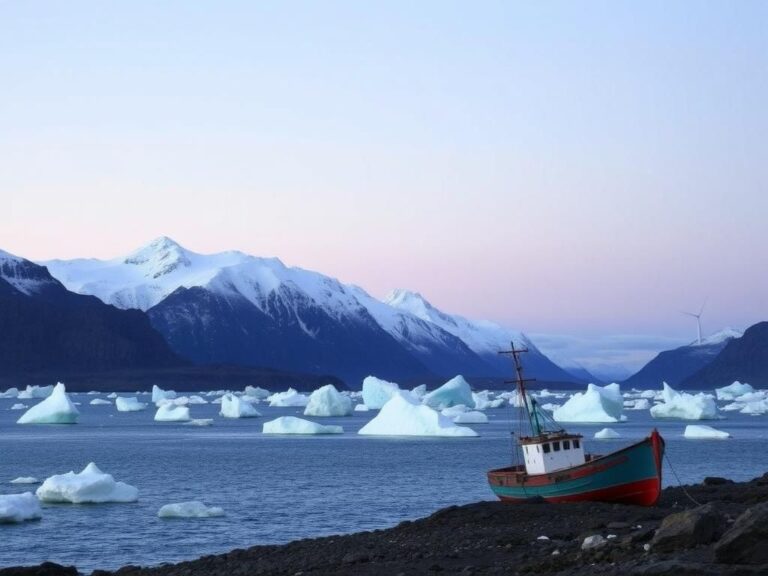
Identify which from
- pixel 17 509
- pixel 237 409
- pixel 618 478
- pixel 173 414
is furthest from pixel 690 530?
pixel 237 409

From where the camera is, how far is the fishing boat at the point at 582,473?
33.3 meters

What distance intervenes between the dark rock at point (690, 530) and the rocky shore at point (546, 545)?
0.05 ft

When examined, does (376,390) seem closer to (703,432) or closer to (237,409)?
(237,409)

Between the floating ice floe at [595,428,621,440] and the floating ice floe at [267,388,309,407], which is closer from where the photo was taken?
the floating ice floe at [595,428,621,440]

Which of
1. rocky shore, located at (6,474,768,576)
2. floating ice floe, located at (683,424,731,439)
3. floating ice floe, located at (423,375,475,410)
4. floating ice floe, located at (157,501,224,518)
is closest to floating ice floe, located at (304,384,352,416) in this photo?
floating ice floe, located at (423,375,475,410)

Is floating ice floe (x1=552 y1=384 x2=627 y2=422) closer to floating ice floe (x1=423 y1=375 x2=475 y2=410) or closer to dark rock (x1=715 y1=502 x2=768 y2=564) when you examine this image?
floating ice floe (x1=423 y1=375 x2=475 y2=410)

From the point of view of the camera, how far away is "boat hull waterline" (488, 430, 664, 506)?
33.2m

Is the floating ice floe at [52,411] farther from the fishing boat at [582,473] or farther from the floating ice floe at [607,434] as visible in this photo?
the fishing boat at [582,473]

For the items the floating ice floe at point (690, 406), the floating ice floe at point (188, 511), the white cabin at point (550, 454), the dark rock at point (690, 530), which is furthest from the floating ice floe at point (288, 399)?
the dark rock at point (690, 530)

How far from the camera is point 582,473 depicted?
33625 mm

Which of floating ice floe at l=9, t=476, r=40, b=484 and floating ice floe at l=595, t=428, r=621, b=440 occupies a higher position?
floating ice floe at l=595, t=428, r=621, b=440

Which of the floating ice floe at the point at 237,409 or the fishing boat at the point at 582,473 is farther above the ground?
the floating ice floe at the point at 237,409

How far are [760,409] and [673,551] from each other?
122m

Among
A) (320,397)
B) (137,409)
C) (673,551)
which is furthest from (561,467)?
(137,409)
